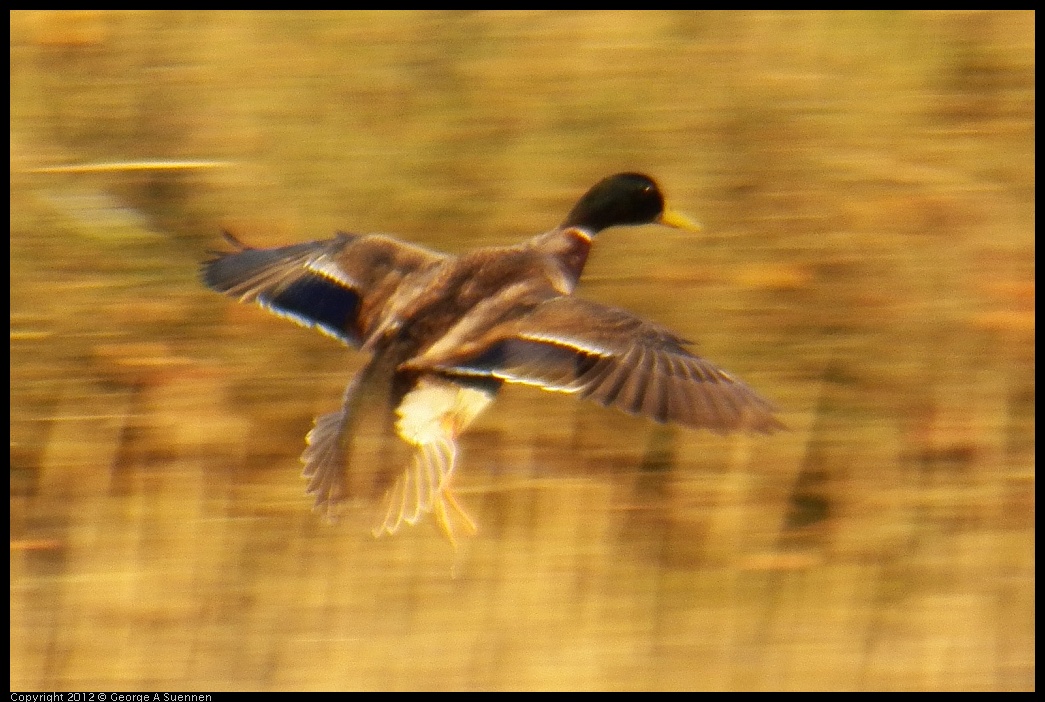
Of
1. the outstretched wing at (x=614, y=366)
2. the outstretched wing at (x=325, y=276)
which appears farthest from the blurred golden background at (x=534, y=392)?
the outstretched wing at (x=614, y=366)

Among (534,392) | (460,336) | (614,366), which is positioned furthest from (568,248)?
(614,366)

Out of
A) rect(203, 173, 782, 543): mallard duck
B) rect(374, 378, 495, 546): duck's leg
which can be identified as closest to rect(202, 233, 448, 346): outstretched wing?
rect(203, 173, 782, 543): mallard duck

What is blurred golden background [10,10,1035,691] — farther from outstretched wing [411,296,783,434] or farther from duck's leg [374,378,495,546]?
outstretched wing [411,296,783,434]

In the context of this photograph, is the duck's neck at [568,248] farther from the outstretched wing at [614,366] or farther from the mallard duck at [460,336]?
the outstretched wing at [614,366]

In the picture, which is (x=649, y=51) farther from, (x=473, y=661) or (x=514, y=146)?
(x=473, y=661)

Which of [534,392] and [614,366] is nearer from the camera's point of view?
[614,366]

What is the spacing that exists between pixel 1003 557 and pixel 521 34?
6.26ft

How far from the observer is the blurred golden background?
13.0ft

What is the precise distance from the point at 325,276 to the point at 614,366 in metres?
0.83

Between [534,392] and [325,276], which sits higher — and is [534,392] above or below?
below

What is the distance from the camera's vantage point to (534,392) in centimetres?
424

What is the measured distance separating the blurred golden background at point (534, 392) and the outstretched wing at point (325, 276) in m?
0.31

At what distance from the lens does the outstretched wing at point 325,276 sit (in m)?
3.92

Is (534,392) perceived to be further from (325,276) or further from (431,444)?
(325,276)
